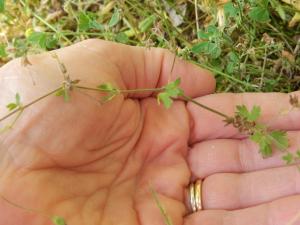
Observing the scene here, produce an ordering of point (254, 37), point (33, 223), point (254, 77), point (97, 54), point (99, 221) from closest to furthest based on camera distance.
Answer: point (33, 223) < point (99, 221) < point (97, 54) < point (254, 37) < point (254, 77)

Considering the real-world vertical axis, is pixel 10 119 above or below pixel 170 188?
above

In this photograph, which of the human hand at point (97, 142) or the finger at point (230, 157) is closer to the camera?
the human hand at point (97, 142)

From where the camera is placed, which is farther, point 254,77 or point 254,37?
point 254,77

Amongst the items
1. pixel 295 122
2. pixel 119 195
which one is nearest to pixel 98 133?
pixel 119 195

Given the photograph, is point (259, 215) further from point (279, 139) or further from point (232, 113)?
point (232, 113)

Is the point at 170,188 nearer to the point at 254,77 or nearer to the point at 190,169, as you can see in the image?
the point at 190,169

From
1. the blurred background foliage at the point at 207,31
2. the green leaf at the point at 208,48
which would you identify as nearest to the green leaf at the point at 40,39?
the blurred background foliage at the point at 207,31

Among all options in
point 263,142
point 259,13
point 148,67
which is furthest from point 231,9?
point 263,142

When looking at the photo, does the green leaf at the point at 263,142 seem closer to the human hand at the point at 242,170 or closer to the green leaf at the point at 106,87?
the human hand at the point at 242,170
